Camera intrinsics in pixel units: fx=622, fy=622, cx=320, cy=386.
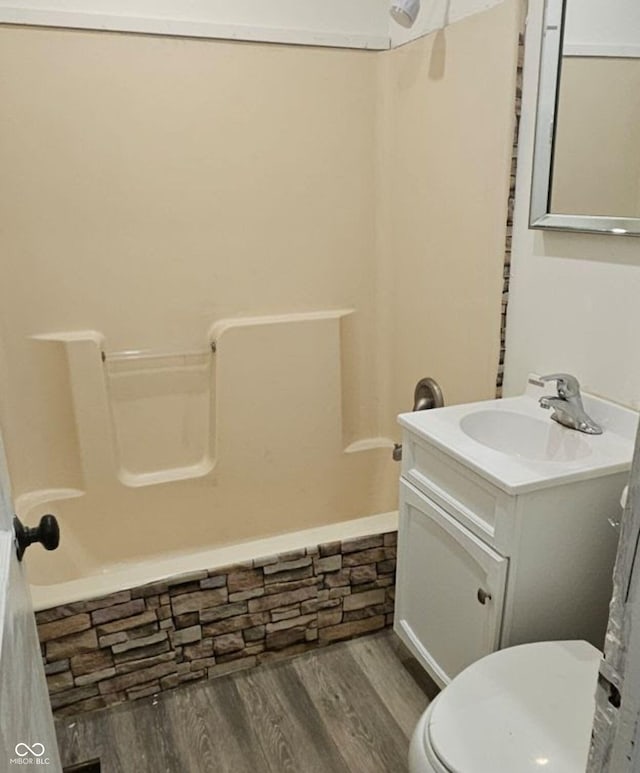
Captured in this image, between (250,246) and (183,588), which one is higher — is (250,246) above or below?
above

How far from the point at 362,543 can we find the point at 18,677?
1.22 metres

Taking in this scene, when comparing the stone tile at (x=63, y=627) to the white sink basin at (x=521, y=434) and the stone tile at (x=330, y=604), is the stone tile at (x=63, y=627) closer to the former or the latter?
the stone tile at (x=330, y=604)

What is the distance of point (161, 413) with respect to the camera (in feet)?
7.75

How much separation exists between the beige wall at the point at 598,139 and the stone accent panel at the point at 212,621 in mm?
1088

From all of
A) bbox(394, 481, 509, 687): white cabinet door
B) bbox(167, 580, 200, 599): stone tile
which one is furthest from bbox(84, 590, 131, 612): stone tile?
bbox(394, 481, 509, 687): white cabinet door

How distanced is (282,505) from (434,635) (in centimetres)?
101

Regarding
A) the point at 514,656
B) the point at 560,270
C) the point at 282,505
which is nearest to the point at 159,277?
the point at 282,505

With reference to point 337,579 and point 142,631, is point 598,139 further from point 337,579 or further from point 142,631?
point 142,631

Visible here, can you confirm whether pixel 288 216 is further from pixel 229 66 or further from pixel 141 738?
pixel 141 738

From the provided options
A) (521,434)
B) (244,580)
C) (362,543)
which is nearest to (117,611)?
(244,580)

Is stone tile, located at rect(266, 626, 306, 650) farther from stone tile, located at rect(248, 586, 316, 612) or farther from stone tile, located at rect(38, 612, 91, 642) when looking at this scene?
stone tile, located at rect(38, 612, 91, 642)

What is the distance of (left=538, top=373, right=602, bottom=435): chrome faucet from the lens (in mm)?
1563

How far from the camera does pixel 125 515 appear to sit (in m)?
2.33

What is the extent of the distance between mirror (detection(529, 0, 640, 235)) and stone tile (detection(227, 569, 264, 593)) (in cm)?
125
